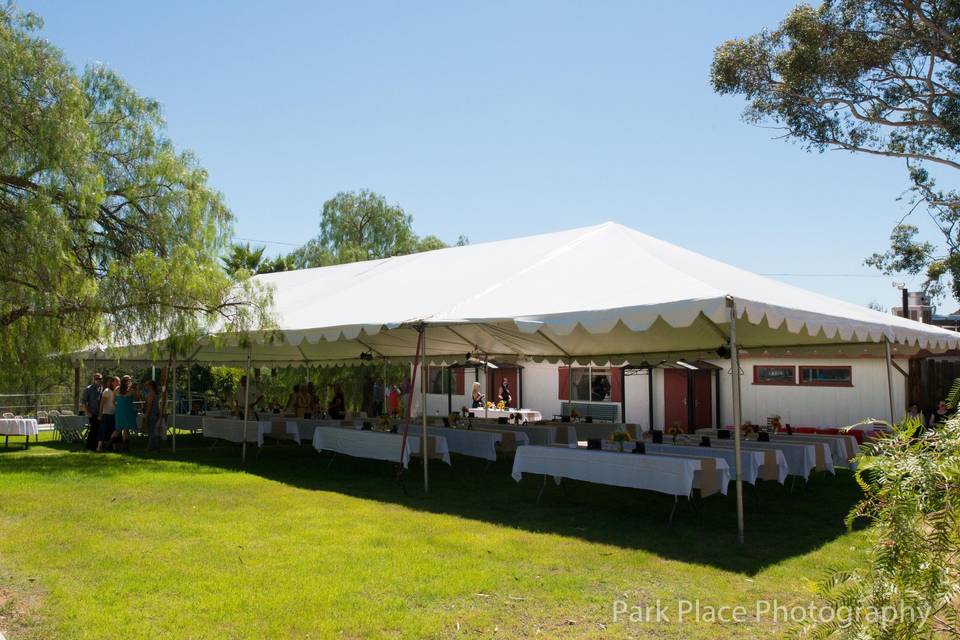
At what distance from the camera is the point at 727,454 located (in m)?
8.16

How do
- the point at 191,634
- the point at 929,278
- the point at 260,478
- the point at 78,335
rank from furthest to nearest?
the point at 929,278
the point at 260,478
the point at 78,335
the point at 191,634

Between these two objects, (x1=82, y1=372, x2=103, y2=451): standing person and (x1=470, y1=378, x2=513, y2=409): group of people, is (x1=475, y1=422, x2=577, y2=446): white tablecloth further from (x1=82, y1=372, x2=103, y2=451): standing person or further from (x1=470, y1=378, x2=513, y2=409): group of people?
(x1=470, y1=378, x2=513, y2=409): group of people

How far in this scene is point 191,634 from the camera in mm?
4211

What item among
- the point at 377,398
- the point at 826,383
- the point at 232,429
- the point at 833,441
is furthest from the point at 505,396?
the point at 833,441

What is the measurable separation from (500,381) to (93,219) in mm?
17524

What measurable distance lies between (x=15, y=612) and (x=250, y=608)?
1.40 metres

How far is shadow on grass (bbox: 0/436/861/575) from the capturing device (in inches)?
259

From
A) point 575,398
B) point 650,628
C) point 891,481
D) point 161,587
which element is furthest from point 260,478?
point 575,398

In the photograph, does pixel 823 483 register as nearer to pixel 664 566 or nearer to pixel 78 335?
pixel 664 566

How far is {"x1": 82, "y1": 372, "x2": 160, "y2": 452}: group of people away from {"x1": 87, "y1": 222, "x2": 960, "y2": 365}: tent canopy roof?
130 inches

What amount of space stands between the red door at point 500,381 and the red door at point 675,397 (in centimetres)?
546

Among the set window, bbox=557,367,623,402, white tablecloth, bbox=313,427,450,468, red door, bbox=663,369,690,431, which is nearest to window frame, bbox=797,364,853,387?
red door, bbox=663,369,690,431

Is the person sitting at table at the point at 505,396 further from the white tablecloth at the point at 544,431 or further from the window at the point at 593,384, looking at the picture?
the white tablecloth at the point at 544,431

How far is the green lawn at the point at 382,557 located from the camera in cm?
445
